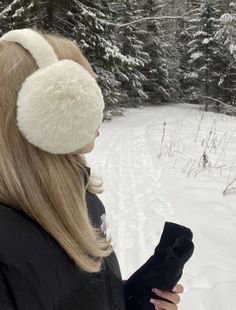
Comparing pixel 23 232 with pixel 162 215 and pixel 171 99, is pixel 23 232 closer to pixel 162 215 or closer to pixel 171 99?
pixel 162 215

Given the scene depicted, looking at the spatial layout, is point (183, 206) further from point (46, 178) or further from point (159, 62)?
point (159, 62)

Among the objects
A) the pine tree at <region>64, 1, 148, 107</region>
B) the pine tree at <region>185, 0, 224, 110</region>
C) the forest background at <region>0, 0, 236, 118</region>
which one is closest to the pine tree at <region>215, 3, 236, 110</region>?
the forest background at <region>0, 0, 236, 118</region>

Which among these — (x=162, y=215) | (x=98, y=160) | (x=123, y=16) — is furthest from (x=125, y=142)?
(x=123, y=16)

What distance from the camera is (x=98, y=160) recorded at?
881 cm

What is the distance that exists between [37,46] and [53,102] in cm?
16

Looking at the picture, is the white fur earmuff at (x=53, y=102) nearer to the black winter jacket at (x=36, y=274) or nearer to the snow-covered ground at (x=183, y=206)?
the black winter jacket at (x=36, y=274)

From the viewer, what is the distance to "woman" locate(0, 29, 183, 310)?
3.39 feet

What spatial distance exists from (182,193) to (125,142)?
634cm

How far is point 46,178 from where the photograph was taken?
116 cm

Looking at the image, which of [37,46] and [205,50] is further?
[205,50]

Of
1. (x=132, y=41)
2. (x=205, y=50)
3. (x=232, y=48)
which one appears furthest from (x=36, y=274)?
(x=205, y=50)

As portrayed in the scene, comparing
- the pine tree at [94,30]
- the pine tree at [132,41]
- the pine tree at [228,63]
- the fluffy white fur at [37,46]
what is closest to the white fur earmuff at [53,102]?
the fluffy white fur at [37,46]

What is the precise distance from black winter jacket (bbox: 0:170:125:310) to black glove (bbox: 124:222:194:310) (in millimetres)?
272

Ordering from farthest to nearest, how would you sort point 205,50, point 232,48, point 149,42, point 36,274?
1. point 149,42
2. point 205,50
3. point 232,48
4. point 36,274
